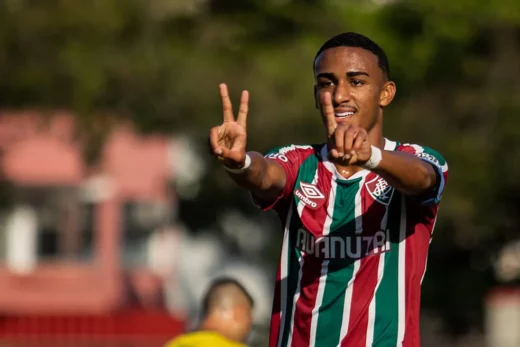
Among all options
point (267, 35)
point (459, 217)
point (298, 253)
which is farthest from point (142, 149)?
point (298, 253)

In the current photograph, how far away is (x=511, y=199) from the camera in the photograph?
Result: 2267cm

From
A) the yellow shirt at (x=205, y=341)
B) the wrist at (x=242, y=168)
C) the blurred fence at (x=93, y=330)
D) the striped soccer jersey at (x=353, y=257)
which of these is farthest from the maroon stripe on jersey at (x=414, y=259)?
the blurred fence at (x=93, y=330)

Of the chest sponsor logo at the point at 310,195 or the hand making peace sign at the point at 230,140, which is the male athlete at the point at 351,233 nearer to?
the chest sponsor logo at the point at 310,195

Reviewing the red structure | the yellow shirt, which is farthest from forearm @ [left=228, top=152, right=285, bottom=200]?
the red structure

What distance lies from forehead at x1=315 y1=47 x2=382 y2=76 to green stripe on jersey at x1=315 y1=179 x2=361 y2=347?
0.55 meters

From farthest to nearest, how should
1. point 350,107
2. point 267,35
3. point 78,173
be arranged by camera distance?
point 78,173, point 267,35, point 350,107

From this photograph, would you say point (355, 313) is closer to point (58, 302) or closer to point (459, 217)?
point (459, 217)

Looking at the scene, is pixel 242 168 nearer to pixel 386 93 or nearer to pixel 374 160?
pixel 374 160

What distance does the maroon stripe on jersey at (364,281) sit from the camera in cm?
591

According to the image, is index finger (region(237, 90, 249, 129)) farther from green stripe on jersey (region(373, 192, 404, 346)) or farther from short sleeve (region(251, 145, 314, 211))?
green stripe on jersey (region(373, 192, 404, 346))

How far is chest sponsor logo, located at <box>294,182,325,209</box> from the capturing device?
5.96m

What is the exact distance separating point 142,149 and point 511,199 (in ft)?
57.2

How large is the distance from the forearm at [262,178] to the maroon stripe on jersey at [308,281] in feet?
0.63

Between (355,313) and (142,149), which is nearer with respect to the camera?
(355,313)
